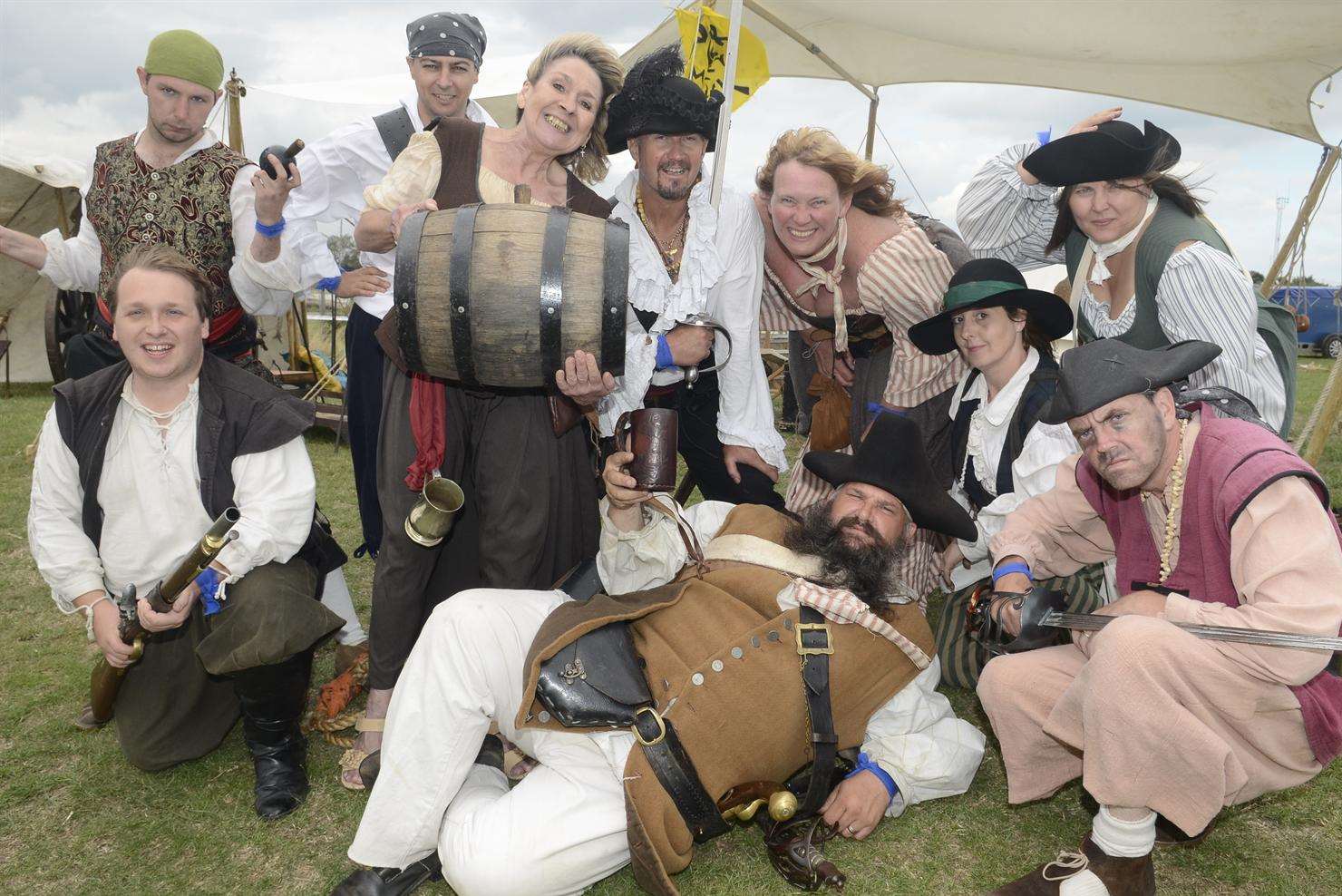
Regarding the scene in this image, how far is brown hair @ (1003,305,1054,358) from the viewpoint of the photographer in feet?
10.9

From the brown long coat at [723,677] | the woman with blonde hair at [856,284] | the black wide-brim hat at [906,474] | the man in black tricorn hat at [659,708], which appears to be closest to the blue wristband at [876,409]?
the woman with blonde hair at [856,284]

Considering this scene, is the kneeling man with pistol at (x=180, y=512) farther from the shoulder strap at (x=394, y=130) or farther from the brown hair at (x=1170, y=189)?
the brown hair at (x=1170, y=189)

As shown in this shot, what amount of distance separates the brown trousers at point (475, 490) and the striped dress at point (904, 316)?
981 mm

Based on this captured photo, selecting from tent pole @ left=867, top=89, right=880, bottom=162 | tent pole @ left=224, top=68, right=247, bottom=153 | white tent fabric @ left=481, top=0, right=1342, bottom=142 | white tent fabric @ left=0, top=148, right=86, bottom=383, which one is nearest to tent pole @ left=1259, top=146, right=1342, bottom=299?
white tent fabric @ left=481, top=0, right=1342, bottom=142

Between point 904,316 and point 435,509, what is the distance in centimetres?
182

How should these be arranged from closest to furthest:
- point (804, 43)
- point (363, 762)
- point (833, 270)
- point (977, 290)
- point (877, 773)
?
1. point (877, 773)
2. point (363, 762)
3. point (977, 290)
4. point (833, 270)
5. point (804, 43)

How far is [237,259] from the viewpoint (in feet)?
11.0

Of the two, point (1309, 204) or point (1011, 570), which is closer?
point (1011, 570)

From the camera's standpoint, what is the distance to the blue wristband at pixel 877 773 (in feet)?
8.84

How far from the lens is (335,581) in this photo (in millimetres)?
3682

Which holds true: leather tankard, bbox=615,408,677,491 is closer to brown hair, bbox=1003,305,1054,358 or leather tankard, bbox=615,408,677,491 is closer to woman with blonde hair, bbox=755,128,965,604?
woman with blonde hair, bbox=755,128,965,604

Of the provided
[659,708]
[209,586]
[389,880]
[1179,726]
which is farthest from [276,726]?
[1179,726]

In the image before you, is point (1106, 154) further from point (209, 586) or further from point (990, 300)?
point (209, 586)

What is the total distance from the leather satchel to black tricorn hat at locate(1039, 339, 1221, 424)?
132 centimetres
